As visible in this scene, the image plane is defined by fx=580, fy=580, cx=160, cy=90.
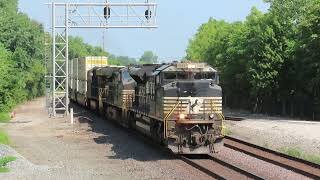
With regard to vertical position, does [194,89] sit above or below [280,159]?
above

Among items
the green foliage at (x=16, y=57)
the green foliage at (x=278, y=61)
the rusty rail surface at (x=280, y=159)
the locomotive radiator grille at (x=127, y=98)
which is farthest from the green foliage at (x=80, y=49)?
the rusty rail surface at (x=280, y=159)

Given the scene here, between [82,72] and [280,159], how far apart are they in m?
33.0

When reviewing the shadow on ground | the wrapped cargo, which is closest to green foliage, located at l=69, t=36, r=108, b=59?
the wrapped cargo

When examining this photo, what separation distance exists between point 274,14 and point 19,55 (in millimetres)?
27578

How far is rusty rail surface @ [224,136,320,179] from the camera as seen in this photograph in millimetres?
17625

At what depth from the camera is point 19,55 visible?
62938mm

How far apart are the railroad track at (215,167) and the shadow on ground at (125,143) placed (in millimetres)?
1177

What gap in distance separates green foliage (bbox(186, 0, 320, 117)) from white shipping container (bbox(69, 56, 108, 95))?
13.2m

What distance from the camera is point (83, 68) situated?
50500 millimetres

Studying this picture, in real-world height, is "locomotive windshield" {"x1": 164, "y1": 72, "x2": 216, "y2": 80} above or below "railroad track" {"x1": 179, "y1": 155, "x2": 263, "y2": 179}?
above

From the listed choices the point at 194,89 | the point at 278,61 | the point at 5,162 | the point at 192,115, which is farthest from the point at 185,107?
the point at 278,61

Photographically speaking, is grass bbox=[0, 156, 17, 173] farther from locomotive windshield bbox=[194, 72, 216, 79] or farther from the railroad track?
locomotive windshield bbox=[194, 72, 216, 79]

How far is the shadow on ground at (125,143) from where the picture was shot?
2177 cm

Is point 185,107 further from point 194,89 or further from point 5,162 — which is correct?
point 5,162
